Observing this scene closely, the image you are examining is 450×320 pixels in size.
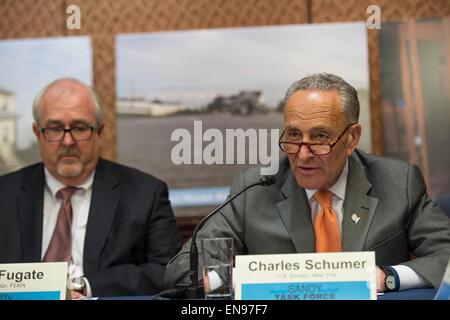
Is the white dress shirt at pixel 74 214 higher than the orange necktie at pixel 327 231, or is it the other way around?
the white dress shirt at pixel 74 214

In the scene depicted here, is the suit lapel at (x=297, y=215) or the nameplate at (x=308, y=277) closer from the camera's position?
the nameplate at (x=308, y=277)

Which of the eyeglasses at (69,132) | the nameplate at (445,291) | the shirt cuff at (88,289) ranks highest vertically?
the eyeglasses at (69,132)

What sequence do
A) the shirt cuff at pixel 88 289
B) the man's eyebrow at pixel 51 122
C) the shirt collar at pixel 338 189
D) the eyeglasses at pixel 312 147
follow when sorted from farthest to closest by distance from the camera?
the man's eyebrow at pixel 51 122, the shirt cuff at pixel 88 289, the shirt collar at pixel 338 189, the eyeglasses at pixel 312 147

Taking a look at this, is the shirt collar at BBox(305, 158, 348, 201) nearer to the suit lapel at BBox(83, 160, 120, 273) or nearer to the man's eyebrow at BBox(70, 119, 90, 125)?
the suit lapel at BBox(83, 160, 120, 273)

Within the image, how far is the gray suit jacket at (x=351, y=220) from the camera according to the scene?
2.22 metres

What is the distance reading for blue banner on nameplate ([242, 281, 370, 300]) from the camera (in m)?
1.73

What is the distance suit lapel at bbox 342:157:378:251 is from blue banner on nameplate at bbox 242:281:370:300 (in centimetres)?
47

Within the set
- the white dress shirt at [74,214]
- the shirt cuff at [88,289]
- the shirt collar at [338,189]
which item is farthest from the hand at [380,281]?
the white dress shirt at [74,214]

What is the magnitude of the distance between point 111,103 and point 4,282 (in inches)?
75.9

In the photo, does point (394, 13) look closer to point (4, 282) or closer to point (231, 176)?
point (231, 176)

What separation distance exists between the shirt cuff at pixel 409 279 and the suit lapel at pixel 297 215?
278 mm

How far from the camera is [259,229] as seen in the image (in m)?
2.28

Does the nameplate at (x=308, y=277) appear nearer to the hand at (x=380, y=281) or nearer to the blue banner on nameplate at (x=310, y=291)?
the blue banner on nameplate at (x=310, y=291)

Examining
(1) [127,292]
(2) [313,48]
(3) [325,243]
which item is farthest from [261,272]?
(2) [313,48]
